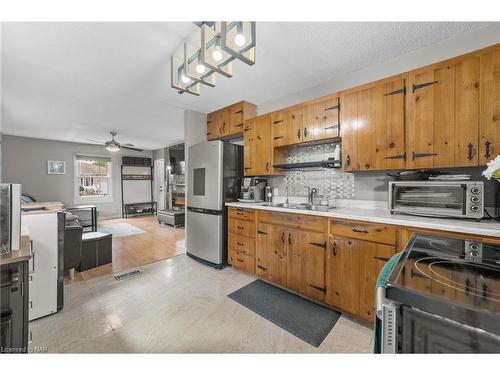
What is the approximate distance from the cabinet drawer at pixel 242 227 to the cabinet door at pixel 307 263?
529 millimetres

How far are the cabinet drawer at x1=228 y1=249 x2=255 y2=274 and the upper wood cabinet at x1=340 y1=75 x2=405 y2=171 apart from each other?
1553mm

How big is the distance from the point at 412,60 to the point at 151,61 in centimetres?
258

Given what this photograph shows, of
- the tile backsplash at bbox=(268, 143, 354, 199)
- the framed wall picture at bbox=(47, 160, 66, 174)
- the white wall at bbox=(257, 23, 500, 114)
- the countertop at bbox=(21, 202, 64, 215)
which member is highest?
the white wall at bbox=(257, 23, 500, 114)

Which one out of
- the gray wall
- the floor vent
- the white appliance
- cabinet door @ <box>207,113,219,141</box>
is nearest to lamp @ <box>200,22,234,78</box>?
the white appliance

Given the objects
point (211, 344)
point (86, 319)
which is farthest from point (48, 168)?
point (211, 344)

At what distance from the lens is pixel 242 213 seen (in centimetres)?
262

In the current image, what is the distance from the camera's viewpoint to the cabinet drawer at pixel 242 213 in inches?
98.8

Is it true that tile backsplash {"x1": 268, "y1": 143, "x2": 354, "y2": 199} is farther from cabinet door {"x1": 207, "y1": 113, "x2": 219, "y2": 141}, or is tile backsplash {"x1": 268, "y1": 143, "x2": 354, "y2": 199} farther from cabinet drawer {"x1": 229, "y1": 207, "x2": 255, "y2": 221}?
cabinet door {"x1": 207, "y1": 113, "x2": 219, "y2": 141}

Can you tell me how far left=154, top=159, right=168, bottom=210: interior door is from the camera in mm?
7629

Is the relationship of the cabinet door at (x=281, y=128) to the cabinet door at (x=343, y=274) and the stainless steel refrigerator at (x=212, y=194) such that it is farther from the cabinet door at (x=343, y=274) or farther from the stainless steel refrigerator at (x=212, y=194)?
the cabinet door at (x=343, y=274)

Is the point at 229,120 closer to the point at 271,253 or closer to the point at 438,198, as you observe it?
the point at 271,253

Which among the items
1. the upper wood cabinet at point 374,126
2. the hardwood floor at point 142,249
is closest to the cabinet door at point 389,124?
the upper wood cabinet at point 374,126

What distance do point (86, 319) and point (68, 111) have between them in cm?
368
